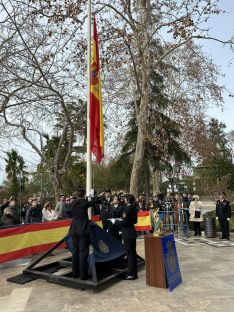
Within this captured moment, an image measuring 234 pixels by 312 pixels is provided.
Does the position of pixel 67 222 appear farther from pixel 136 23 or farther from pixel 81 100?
pixel 136 23

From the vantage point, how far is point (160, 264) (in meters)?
7.05

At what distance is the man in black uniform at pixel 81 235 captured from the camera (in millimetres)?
7250

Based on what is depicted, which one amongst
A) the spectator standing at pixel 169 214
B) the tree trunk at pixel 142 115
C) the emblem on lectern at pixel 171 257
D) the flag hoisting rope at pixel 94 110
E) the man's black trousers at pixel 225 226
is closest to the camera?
the emblem on lectern at pixel 171 257

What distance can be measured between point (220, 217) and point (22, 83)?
10.2 metres

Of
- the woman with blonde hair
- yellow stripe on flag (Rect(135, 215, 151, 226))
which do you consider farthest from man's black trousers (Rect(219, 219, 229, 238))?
yellow stripe on flag (Rect(135, 215, 151, 226))

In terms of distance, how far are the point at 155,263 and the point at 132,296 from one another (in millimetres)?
847

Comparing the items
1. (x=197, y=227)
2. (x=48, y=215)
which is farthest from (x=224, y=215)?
(x=48, y=215)

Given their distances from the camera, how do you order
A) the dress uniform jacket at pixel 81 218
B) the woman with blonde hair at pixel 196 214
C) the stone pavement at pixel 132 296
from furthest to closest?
the woman with blonde hair at pixel 196 214 < the dress uniform jacket at pixel 81 218 < the stone pavement at pixel 132 296

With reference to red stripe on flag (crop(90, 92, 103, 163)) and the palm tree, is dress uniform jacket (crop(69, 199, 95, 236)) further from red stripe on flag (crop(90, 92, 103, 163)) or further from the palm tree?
the palm tree

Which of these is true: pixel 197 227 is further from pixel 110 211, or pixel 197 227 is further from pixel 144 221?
pixel 110 211

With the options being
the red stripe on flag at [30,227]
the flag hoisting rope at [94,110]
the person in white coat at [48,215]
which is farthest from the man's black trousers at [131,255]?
the person in white coat at [48,215]

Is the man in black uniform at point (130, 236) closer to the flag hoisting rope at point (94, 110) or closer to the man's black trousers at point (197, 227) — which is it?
the flag hoisting rope at point (94, 110)

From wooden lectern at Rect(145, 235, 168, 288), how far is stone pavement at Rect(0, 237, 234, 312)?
0.55ft

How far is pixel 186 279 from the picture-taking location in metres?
7.73
